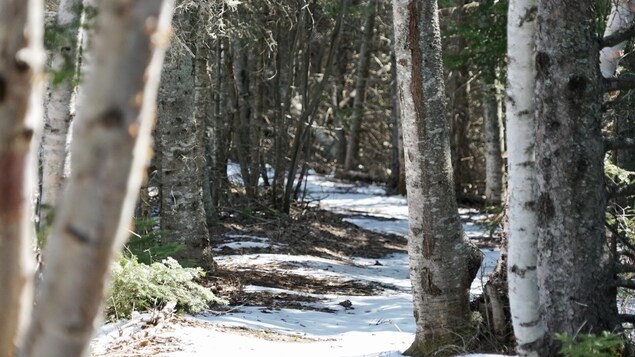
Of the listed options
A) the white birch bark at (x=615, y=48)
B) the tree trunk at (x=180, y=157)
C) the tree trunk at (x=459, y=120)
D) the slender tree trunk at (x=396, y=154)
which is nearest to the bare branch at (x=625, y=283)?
the white birch bark at (x=615, y=48)

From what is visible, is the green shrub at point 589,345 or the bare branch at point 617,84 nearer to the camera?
the green shrub at point 589,345

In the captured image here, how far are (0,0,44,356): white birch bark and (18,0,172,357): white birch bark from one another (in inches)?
3.1

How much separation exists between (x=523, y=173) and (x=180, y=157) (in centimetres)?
538

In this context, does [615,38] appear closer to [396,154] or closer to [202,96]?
[202,96]

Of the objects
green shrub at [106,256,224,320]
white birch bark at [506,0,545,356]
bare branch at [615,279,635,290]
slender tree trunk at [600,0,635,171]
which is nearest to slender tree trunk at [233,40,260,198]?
green shrub at [106,256,224,320]

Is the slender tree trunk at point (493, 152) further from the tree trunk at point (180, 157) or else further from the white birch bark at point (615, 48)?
the white birch bark at point (615, 48)

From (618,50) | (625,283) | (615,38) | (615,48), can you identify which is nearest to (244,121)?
(615,48)

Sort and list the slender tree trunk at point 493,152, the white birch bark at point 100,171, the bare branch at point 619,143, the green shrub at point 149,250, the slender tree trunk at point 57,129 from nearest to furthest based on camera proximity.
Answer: the white birch bark at point 100,171
the slender tree trunk at point 57,129
the bare branch at point 619,143
the green shrub at point 149,250
the slender tree trunk at point 493,152

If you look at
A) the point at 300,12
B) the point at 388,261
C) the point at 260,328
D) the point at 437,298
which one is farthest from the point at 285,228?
the point at 437,298

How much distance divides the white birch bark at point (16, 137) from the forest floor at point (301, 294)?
4.93m

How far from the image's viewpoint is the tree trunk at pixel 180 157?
10180mm

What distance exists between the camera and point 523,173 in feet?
18.2

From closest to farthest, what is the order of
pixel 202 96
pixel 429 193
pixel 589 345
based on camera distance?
pixel 589 345 → pixel 429 193 → pixel 202 96

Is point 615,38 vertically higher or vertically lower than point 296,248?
higher
